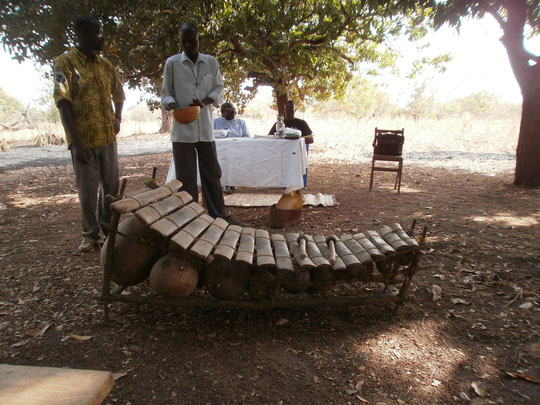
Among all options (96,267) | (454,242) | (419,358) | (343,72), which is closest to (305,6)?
(343,72)

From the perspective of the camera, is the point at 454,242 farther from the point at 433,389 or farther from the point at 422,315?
the point at 433,389

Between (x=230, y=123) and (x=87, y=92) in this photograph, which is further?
(x=230, y=123)

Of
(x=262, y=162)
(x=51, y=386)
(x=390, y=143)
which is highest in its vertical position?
(x=390, y=143)

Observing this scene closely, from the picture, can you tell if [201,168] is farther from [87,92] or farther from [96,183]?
[87,92]

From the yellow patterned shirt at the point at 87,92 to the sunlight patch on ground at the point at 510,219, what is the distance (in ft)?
14.3

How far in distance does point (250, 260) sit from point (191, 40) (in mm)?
2397

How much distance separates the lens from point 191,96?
10.9ft

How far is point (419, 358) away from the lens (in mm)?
1846

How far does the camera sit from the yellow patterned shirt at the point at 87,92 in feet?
8.76

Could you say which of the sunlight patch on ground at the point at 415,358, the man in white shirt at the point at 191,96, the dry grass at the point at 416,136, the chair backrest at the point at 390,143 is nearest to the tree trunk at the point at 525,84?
the chair backrest at the point at 390,143

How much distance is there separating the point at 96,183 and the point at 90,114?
0.63 m

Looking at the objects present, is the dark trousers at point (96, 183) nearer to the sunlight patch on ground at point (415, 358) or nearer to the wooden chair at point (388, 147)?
the sunlight patch on ground at point (415, 358)

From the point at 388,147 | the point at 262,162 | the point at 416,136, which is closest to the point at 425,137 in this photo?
the point at 416,136

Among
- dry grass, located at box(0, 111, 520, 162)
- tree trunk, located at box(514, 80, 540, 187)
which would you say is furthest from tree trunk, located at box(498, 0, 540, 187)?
dry grass, located at box(0, 111, 520, 162)
